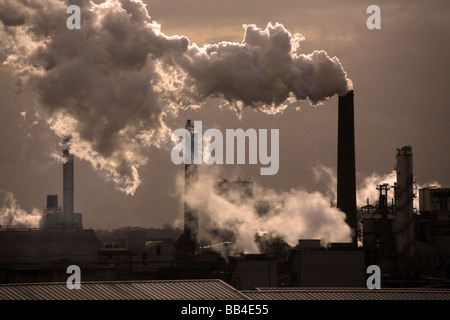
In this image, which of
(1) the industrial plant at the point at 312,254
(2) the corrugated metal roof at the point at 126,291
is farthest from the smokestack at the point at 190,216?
(2) the corrugated metal roof at the point at 126,291

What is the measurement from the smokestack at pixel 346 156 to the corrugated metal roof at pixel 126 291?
34551 mm

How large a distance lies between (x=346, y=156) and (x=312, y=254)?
34.4 feet

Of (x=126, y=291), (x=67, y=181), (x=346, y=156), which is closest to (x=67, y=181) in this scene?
(x=67, y=181)

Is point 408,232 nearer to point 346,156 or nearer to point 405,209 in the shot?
point 405,209

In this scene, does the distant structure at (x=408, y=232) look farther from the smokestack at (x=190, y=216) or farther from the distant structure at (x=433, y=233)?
the smokestack at (x=190, y=216)

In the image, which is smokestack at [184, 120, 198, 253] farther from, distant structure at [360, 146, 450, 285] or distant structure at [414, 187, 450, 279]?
distant structure at [414, 187, 450, 279]

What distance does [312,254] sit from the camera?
61281 millimetres

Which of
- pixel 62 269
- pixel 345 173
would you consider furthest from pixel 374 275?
pixel 62 269

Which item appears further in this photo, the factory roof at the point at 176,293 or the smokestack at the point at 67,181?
the smokestack at the point at 67,181

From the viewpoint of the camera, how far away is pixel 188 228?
92.8 meters

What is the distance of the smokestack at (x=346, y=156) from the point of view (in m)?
68.1

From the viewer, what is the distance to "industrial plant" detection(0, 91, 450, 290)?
61.2 metres
